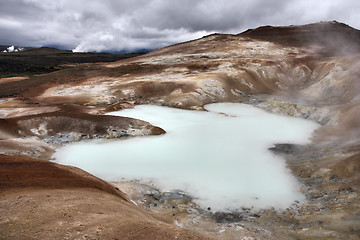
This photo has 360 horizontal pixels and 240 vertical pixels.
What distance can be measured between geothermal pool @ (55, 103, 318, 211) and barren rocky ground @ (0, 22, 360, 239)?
1042 mm

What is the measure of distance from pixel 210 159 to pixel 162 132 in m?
6.55

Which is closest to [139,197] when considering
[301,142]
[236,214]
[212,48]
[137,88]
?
[236,214]

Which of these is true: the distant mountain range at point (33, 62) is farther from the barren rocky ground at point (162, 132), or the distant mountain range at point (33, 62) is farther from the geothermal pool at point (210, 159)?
the geothermal pool at point (210, 159)

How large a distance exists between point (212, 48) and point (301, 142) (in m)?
49.1

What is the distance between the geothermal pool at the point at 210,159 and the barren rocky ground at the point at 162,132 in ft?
3.42

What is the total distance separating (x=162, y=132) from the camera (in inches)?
892

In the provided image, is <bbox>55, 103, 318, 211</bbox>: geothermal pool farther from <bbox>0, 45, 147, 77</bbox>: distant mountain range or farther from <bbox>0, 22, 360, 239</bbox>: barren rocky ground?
<bbox>0, 45, 147, 77</bbox>: distant mountain range

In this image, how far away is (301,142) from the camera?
2094 cm

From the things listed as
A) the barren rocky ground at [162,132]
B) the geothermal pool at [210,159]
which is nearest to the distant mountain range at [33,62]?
the barren rocky ground at [162,132]

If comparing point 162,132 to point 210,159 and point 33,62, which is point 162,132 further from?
point 33,62

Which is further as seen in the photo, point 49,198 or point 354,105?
point 354,105

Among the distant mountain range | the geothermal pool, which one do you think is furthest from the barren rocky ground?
the distant mountain range

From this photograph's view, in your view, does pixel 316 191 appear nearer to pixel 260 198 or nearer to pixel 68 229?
pixel 260 198

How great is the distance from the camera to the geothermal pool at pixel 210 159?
13.8m
